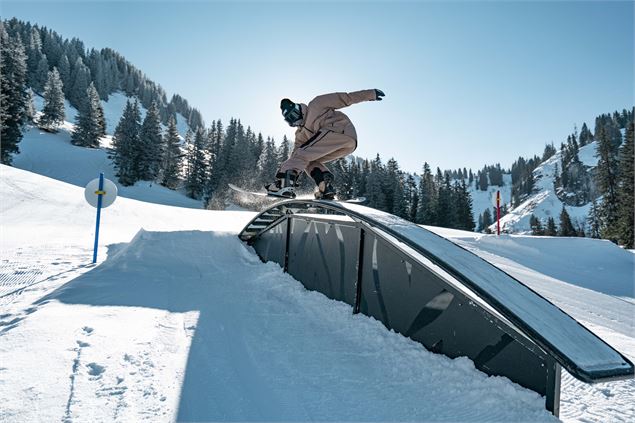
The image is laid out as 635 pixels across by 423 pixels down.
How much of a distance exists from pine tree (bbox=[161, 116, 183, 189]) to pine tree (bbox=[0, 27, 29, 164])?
59.9 ft

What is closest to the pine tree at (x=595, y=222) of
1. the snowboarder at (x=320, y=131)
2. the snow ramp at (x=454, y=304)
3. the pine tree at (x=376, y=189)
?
the pine tree at (x=376, y=189)

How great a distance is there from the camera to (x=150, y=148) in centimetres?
4738

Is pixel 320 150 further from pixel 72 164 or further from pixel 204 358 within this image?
pixel 72 164

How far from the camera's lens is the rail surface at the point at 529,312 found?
79.3 inches

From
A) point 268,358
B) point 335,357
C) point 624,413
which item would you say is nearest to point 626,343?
point 624,413

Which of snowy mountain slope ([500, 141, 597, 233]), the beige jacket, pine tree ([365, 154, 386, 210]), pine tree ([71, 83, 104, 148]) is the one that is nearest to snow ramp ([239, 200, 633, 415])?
the beige jacket

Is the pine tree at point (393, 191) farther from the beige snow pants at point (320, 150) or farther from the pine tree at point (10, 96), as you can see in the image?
the beige snow pants at point (320, 150)

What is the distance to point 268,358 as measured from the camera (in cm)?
308

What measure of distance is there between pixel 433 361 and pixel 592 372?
1.21m

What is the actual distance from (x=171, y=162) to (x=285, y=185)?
2026 inches

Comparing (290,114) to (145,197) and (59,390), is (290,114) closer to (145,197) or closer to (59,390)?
(59,390)

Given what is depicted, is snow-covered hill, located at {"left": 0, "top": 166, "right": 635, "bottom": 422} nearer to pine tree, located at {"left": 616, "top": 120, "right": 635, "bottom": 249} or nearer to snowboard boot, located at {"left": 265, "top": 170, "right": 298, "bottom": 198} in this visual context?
snowboard boot, located at {"left": 265, "top": 170, "right": 298, "bottom": 198}

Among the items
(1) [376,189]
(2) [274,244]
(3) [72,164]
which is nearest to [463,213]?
(1) [376,189]

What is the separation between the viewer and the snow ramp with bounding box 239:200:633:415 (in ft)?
7.13
